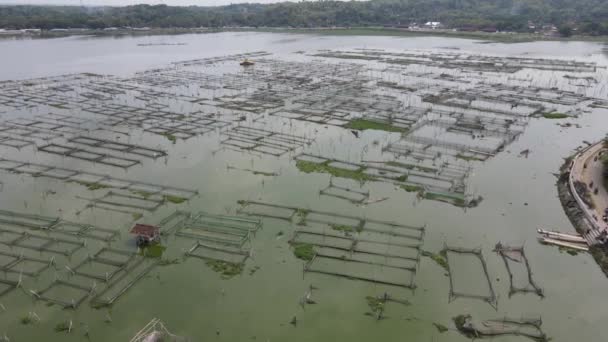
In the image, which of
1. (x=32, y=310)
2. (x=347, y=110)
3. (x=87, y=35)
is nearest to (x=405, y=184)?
(x=347, y=110)

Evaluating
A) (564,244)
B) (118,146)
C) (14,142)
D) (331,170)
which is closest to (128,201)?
(118,146)

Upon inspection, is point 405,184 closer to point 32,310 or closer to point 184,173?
point 184,173

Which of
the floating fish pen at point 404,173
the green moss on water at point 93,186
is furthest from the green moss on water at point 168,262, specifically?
the floating fish pen at point 404,173

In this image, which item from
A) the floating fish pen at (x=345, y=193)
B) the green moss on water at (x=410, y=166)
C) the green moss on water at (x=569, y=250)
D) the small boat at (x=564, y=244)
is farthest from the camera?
the green moss on water at (x=410, y=166)

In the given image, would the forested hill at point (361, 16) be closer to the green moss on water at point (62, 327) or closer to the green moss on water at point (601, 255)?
the green moss on water at point (601, 255)

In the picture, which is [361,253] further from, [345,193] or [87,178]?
[87,178]

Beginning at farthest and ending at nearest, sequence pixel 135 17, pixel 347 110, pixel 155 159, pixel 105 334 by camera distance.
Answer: pixel 135 17, pixel 347 110, pixel 155 159, pixel 105 334
